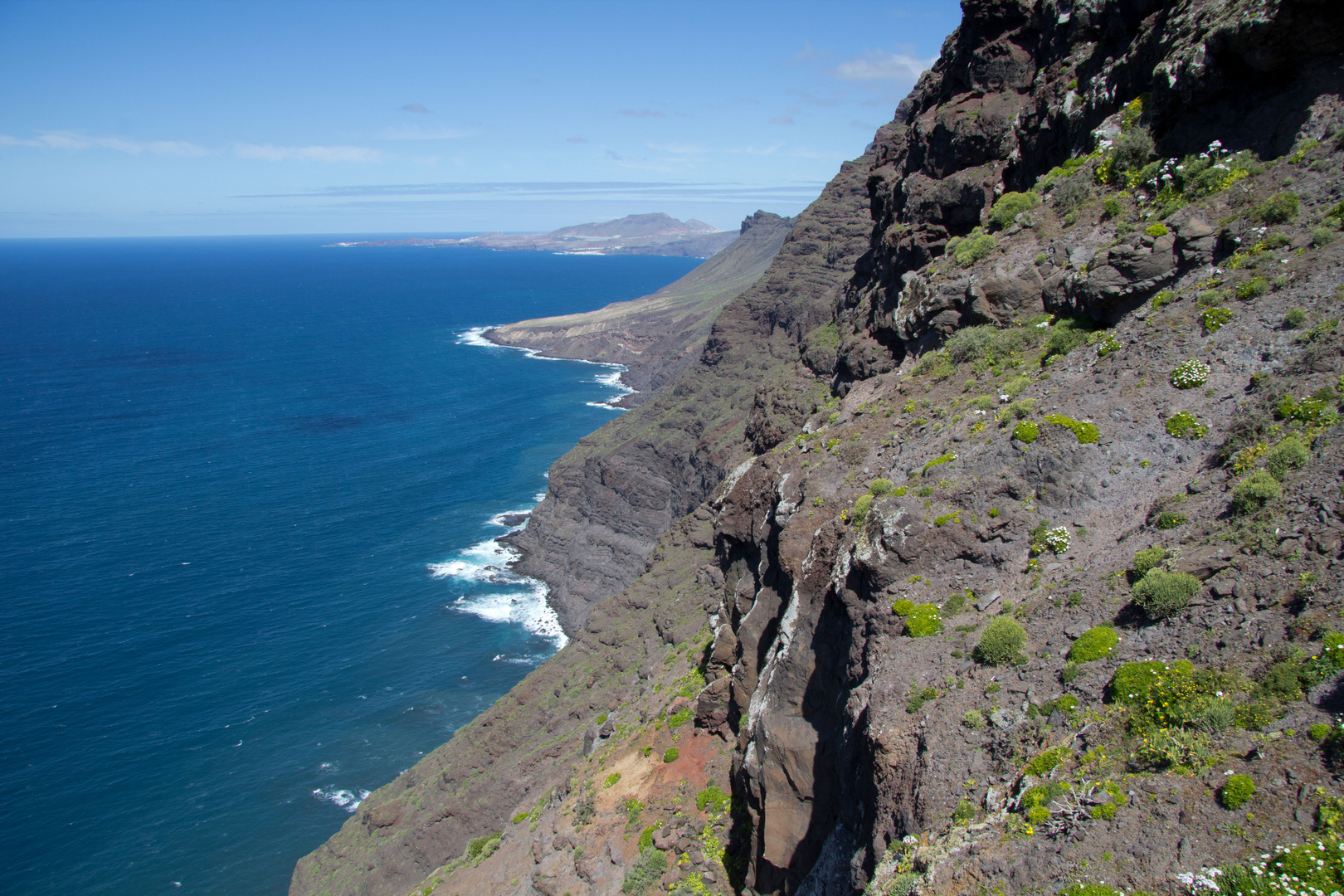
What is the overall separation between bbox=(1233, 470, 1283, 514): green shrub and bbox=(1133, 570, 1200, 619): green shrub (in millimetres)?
2112

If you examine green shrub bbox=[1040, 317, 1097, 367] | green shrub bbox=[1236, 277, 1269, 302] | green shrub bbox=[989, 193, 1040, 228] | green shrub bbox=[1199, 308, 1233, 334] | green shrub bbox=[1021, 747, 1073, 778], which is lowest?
green shrub bbox=[1021, 747, 1073, 778]

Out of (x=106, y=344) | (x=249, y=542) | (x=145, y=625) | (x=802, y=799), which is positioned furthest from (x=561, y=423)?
(x=106, y=344)

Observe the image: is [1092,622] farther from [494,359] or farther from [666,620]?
[494,359]

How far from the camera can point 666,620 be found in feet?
164

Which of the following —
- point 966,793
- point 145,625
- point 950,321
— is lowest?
point 145,625

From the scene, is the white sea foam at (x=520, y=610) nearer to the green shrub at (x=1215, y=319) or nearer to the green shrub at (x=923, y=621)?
the green shrub at (x=923, y=621)

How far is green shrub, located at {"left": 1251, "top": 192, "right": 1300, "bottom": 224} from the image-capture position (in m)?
20.6

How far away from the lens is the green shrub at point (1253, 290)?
19641 millimetres

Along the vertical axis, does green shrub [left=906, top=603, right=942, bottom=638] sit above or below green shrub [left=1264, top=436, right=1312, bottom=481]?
below

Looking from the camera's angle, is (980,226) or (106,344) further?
(106,344)

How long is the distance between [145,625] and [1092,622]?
84.7 metres

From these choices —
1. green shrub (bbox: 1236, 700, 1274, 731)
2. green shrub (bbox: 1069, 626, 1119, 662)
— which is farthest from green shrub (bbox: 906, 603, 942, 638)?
green shrub (bbox: 1236, 700, 1274, 731)

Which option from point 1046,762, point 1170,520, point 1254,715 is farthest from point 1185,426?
point 1046,762

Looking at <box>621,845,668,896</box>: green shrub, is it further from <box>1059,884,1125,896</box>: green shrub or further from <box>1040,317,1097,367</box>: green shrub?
<box>1040,317,1097,367</box>: green shrub
